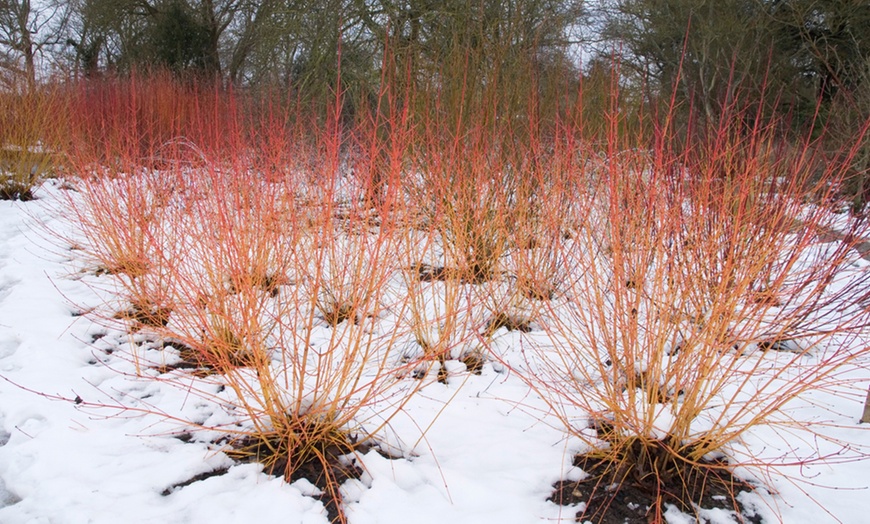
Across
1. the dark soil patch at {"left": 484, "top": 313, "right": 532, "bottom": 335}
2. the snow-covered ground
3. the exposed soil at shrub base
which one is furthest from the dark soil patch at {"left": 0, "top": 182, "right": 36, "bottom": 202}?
the exposed soil at shrub base

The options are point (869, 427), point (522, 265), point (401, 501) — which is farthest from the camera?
point (522, 265)

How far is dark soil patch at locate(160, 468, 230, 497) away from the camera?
5.91ft

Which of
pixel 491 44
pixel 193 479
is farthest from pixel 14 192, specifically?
pixel 193 479

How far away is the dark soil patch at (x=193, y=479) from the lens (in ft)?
5.91

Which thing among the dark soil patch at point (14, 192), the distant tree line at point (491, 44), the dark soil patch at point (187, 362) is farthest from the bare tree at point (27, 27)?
the dark soil patch at point (187, 362)

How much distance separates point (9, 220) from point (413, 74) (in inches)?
167

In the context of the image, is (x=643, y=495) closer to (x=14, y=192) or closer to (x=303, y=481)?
(x=303, y=481)

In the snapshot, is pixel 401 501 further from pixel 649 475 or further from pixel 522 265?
pixel 522 265

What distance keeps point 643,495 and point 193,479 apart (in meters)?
1.61

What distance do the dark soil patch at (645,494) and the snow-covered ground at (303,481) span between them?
0.05 metres

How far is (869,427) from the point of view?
2066 mm

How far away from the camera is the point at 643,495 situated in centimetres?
181

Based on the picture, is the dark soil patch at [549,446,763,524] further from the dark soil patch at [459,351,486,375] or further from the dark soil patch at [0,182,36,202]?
the dark soil patch at [0,182,36,202]

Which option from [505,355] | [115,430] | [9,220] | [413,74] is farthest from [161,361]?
[9,220]
